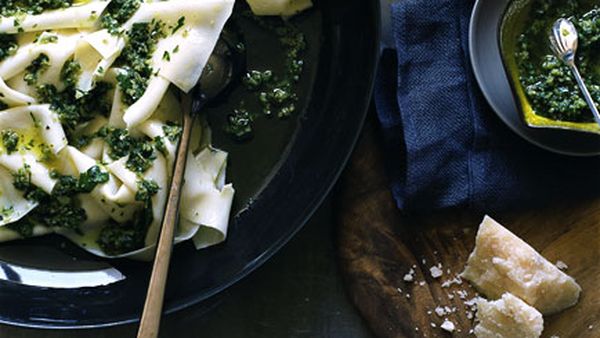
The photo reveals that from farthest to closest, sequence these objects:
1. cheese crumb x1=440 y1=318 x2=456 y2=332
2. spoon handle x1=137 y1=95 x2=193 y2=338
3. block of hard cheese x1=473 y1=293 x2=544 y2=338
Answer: cheese crumb x1=440 y1=318 x2=456 y2=332
block of hard cheese x1=473 y1=293 x2=544 y2=338
spoon handle x1=137 y1=95 x2=193 y2=338

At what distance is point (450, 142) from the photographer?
3359 mm

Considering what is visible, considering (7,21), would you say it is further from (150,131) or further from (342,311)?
(342,311)

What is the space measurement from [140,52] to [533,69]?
4.87 feet

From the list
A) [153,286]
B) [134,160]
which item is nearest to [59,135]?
[134,160]

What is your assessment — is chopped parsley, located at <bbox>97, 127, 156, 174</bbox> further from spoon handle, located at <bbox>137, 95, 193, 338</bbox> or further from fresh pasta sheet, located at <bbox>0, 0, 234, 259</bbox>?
spoon handle, located at <bbox>137, 95, 193, 338</bbox>

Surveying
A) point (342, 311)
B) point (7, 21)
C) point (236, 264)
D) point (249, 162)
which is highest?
point (7, 21)

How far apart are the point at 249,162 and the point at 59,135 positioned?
72 centimetres

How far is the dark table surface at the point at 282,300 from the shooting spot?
11.4 ft

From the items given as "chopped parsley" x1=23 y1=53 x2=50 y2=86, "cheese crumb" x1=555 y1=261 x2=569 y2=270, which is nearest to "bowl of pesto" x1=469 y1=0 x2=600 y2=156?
"cheese crumb" x1=555 y1=261 x2=569 y2=270

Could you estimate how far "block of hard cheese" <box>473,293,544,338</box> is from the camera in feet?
10.3

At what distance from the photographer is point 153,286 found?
284 cm

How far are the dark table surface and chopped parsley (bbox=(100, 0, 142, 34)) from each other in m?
1.06

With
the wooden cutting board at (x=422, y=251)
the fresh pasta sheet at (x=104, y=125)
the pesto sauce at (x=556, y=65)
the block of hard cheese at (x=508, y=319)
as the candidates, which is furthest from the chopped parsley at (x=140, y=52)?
the block of hard cheese at (x=508, y=319)

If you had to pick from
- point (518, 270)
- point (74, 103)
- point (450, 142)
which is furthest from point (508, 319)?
point (74, 103)
